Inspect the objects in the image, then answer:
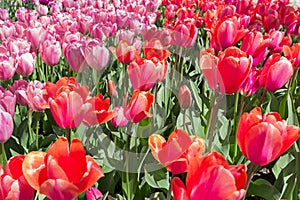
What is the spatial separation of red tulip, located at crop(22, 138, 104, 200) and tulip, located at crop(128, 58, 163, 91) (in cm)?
70

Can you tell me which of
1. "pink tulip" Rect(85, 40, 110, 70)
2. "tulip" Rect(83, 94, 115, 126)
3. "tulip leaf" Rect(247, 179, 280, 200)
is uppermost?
"tulip" Rect(83, 94, 115, 126)

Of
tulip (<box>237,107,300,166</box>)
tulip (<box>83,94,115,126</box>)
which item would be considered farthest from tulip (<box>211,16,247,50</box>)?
tulip (<box>237,107,300,166</box>)

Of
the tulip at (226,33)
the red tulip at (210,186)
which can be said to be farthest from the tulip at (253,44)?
the red tulip at (210,186)

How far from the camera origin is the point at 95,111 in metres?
1.24

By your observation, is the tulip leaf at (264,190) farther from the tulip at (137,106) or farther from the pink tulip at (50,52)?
the pink tulip at (50,52)

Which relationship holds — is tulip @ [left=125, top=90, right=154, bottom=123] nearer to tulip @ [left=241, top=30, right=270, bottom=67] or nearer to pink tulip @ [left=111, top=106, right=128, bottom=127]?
pink tulip @ [left=111, top=106, right=128, bottom=127]

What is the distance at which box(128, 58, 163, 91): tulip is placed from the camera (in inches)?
59.9

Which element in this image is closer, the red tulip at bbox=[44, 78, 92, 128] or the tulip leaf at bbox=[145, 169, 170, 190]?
the red tulip at bbox=[44, 78, 92, 128]

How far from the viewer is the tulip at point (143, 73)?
1.52 metres

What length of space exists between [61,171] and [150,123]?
1.16 m

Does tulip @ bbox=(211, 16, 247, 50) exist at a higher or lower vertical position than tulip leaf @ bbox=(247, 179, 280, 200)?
higher

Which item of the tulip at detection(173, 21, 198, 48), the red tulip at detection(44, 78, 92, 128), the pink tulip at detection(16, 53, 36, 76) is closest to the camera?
the red tulip at detection(44, 78, 92, 128)

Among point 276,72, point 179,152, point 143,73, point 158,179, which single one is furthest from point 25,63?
point 179,152

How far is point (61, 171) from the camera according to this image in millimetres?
764
